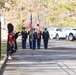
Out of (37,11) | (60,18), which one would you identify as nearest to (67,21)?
(60,18)

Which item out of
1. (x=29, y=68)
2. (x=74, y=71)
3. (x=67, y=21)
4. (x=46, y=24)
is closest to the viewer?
(x=74, y=71)

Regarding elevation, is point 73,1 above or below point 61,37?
above

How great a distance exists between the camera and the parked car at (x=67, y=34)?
49375 mm

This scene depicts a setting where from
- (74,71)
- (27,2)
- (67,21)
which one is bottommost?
(74,71)

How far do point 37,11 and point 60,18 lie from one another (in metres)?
11.9

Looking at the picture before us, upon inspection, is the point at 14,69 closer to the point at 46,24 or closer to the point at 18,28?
the point at 18,28

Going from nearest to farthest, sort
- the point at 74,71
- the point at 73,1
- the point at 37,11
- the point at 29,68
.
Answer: the point at 74,71
the point at 29,68
the point at 73,1
the point at 37,11

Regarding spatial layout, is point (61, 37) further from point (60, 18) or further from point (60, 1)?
point (60, 1)

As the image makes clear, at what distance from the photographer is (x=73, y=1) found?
4112 cm

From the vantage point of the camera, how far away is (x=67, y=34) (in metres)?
50.7

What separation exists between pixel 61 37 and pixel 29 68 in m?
36.6

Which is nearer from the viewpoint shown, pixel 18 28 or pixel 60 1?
pixel 60 1

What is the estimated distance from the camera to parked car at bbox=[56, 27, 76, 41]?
4938 centimetres

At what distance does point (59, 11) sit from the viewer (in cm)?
4366
